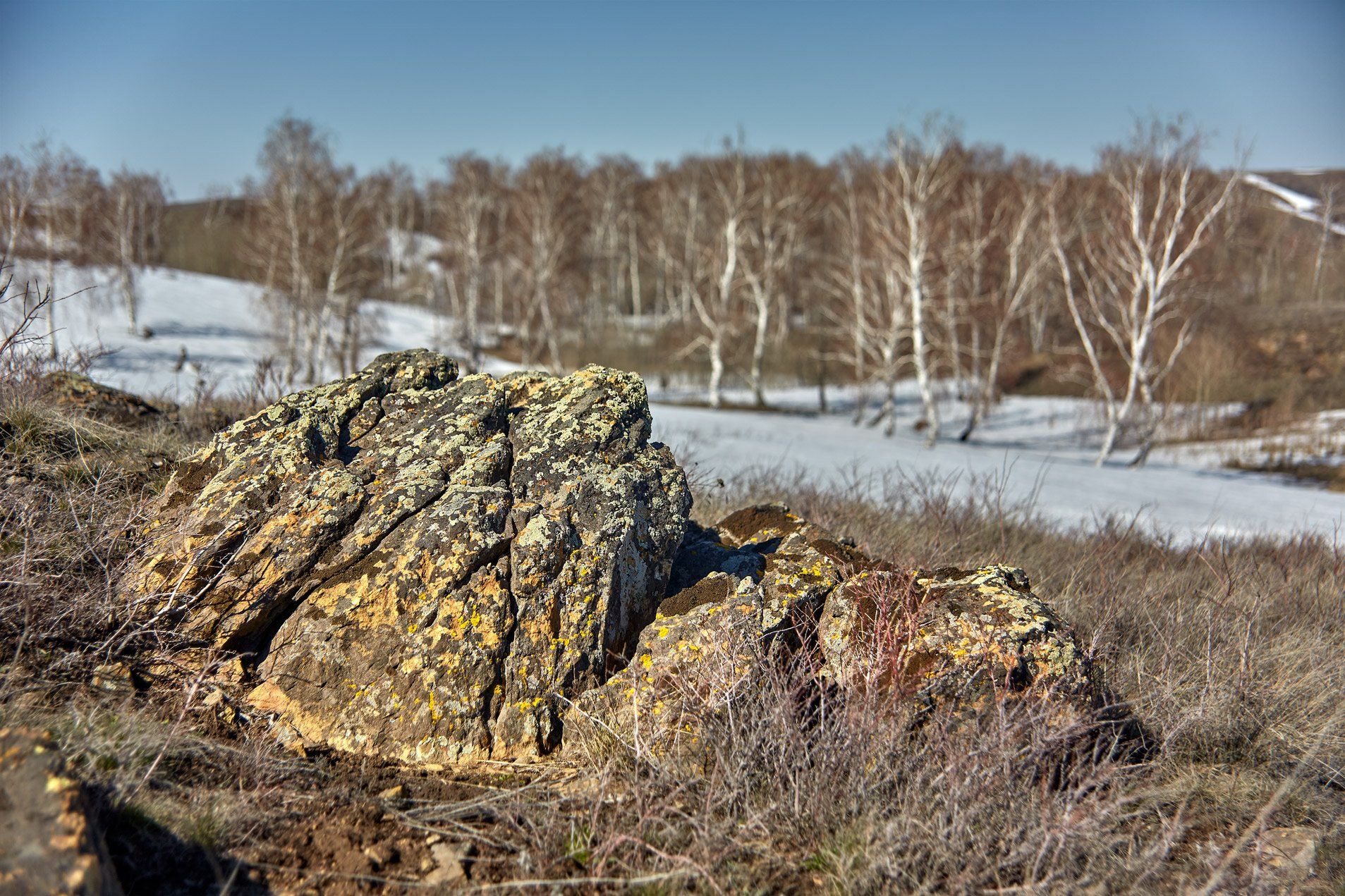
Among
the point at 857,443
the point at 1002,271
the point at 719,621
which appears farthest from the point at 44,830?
the point at 1002,271

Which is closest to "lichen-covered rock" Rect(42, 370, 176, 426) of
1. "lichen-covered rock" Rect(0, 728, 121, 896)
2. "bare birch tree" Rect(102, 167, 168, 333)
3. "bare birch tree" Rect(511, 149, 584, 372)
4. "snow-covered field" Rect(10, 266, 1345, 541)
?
"snow-covered field" Rect(10, 266, 1345, 541)

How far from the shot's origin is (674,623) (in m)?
2.89

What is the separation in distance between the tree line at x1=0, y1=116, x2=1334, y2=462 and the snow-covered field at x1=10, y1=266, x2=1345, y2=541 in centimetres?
142

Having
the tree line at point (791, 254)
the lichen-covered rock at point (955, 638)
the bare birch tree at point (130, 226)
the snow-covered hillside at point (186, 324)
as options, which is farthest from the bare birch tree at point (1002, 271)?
the bare birch tree at point (130, 226)

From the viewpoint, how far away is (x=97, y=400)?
188 inches

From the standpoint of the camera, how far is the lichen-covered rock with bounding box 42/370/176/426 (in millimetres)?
4551

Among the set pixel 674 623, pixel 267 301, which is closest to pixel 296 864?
pixel 674 623

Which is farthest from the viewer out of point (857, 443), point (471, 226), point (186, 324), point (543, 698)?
point (186, 324)

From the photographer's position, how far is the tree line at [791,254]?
19.6 metres

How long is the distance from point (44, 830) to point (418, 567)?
131 cm

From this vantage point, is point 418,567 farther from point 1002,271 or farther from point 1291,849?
point 1002,271

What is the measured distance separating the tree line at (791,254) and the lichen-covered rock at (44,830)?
12.3 metres

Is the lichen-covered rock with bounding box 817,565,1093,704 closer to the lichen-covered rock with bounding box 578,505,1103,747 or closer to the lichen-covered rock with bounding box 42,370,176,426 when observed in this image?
the lichen-covered rock with bounding box 578,505,1103,747

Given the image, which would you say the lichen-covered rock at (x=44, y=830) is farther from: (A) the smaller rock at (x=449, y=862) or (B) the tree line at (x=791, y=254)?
(B) the tree line at (x=791, y=254)
